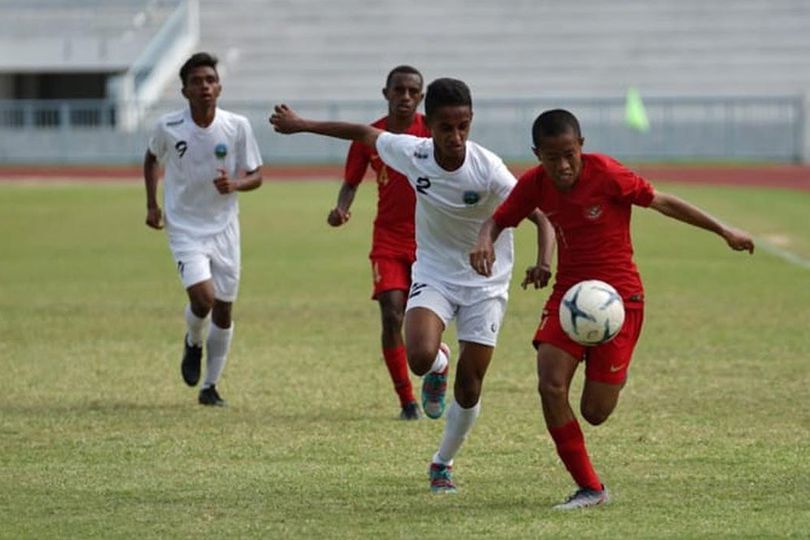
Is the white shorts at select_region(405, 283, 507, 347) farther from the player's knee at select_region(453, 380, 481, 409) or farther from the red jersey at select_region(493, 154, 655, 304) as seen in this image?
the red jersey at select_region(493, 154, 655, 304)

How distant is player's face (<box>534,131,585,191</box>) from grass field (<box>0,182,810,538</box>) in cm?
147

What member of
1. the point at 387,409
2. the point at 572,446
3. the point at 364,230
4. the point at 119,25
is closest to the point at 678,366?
the point at 387,409

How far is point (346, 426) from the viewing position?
11000 mm

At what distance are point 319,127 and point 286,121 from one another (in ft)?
0.55

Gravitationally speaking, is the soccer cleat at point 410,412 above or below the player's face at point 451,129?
below

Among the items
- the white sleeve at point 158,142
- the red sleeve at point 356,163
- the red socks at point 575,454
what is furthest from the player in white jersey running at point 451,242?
the white sleeve at point 158,142

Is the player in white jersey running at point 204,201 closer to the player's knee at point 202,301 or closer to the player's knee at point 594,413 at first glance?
the player's knee at point 202,301

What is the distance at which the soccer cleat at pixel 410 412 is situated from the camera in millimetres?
11359

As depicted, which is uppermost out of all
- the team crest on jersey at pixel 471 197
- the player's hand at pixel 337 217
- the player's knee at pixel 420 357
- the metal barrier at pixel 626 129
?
the team crest on jersey at pixel 471 197

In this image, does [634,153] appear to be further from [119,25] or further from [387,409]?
[387,409]

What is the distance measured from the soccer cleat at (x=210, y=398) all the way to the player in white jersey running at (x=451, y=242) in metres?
3.02

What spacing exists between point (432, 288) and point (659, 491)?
1.59m

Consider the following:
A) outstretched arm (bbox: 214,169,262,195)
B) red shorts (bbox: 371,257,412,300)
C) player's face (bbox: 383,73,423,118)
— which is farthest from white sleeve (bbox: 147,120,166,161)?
player's face (bbox: 383,73,423,118)

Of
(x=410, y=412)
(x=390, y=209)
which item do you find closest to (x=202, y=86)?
(x=390, y=209)
